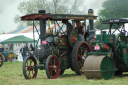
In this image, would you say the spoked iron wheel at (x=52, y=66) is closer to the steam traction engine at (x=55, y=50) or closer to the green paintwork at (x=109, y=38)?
the steam traction engine at (x=55, y=50)

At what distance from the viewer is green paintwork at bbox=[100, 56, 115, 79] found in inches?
348

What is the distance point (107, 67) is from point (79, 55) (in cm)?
210

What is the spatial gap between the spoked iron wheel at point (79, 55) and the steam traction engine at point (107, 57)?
1.03m

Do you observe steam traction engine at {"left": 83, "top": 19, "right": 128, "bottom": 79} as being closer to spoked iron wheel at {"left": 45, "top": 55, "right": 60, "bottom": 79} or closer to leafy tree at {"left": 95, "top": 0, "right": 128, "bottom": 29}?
spoked iron wheel at {"left": 45, "top": 55, "right": 60, "bottom": 79}

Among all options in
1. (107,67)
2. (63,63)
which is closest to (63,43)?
(63,63)

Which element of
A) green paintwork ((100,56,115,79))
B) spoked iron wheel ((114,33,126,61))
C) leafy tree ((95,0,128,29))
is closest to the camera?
green paintwork ((100,56,115,79))

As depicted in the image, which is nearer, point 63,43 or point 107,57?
point 107,57

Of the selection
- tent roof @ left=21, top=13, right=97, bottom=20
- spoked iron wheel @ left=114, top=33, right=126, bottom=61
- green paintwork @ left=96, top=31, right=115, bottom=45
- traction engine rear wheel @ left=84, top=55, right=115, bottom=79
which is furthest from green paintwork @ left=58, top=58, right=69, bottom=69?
spoked iron wheel @ left=114, top=33, right=126, bottom=61

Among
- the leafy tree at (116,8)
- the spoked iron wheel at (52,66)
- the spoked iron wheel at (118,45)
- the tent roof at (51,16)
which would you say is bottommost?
the spoked iron wheel at (52,66)

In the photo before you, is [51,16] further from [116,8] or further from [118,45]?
[116,8]

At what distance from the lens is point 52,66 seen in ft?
32.2

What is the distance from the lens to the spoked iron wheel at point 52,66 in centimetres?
948

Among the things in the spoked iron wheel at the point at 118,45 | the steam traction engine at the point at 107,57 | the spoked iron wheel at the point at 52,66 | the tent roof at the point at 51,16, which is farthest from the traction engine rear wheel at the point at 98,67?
the tent roof at the point at 51,16

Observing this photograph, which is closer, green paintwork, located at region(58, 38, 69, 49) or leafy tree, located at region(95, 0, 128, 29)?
green paintwork, located at region(58, 38, 69, 49)
